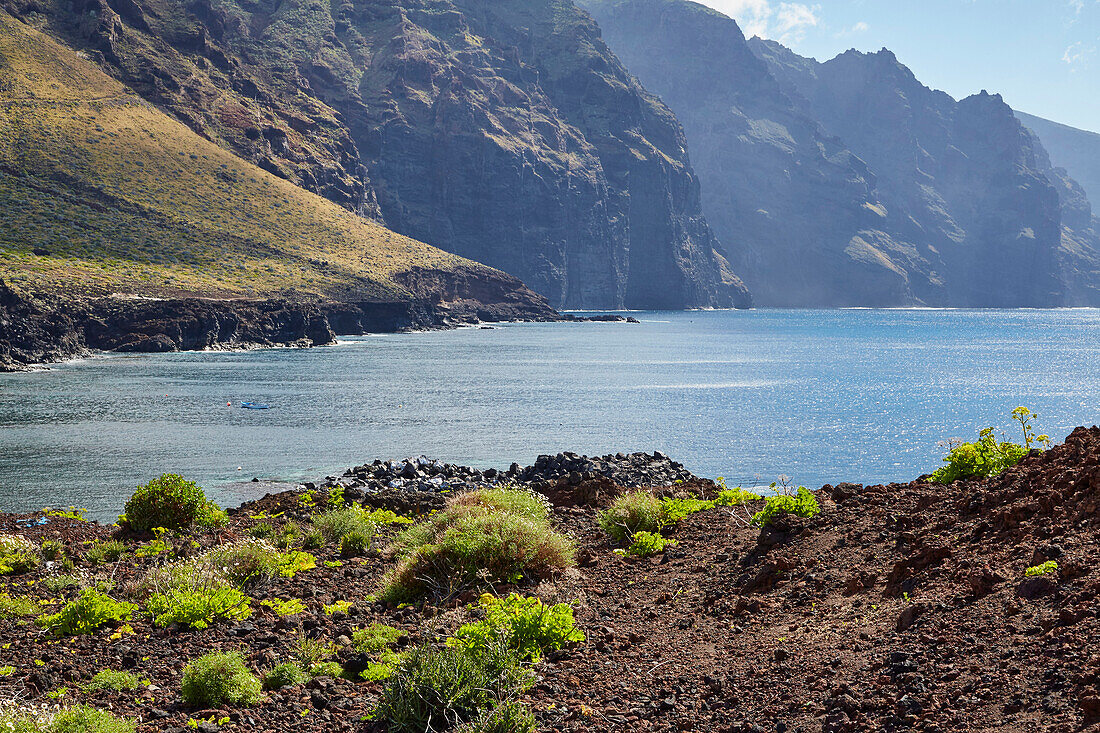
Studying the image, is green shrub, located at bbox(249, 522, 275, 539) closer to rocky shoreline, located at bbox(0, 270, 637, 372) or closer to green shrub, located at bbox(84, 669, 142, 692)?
green shrub, located at bbox(84, 669, 142, 692)

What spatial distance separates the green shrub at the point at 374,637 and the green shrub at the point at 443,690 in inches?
79.4

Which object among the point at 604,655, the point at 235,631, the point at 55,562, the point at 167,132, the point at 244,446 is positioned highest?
the point at 167,132

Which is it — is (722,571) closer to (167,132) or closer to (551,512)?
(551,512)

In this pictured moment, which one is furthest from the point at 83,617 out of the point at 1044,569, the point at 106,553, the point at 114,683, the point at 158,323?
the point at 158,323

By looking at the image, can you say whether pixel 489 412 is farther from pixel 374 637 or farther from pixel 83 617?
pixel 374 637

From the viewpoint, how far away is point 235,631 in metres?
11.1

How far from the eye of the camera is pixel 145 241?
11538cm

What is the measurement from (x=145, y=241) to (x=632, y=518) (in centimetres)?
11697

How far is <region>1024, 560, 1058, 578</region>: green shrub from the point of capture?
26.0 feet

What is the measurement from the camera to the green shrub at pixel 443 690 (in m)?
7.66

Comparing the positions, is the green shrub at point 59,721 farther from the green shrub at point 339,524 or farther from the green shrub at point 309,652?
the green shrub at point 339,524

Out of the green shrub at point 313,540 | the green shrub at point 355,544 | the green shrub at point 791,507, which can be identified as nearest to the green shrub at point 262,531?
the green shrub at point 313,540

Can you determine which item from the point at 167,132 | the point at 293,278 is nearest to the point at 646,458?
the point at 293,278

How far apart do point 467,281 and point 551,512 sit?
581 feet
